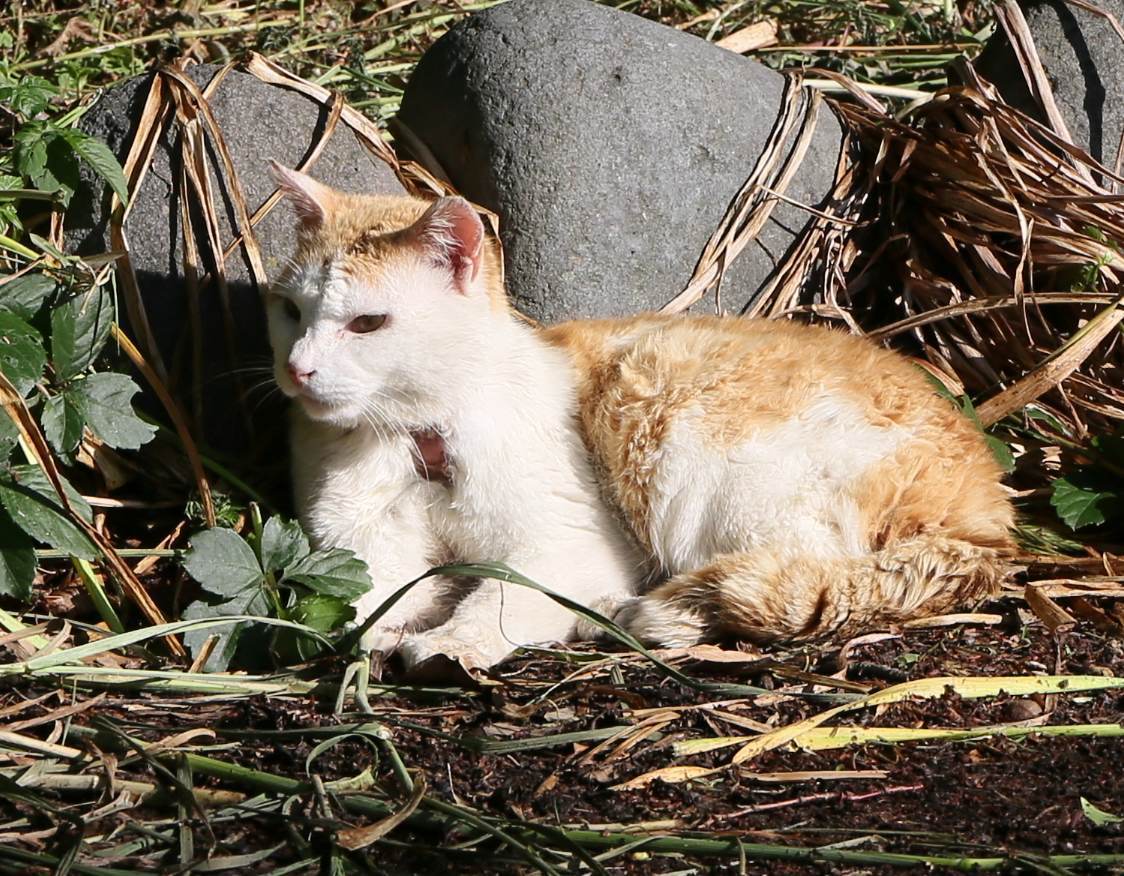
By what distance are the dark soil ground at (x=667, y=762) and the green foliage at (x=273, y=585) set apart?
0.89 ft

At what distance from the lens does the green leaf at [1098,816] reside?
2.28 meters

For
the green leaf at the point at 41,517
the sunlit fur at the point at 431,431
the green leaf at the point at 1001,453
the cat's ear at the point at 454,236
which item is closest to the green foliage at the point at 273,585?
the sunlit fur at the point at 431,431

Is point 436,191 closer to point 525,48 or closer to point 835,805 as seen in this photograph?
point 525,48

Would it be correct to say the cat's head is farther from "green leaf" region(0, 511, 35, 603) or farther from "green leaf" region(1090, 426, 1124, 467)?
"green leaf" region(1090, 426, 1124, 467)

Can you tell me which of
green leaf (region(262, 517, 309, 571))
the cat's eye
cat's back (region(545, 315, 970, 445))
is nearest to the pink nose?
the cat's eye

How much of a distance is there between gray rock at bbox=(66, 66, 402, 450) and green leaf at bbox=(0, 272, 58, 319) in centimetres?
42

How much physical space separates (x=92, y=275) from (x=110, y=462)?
0.59 metres

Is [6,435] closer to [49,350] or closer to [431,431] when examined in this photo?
[49,350]

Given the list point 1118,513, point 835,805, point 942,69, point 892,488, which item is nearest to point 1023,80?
point 942,69

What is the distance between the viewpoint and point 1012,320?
4.41m

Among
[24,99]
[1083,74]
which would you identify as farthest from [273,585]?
[1083,74]

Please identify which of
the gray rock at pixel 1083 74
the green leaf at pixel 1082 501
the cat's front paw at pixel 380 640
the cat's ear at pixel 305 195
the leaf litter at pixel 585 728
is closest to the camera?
the leaf litter at pixel 585 728

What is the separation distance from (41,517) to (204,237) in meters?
1.19

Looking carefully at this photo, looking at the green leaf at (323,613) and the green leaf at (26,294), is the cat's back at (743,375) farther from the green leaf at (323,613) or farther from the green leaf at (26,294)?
the green leaf at (26,294)
